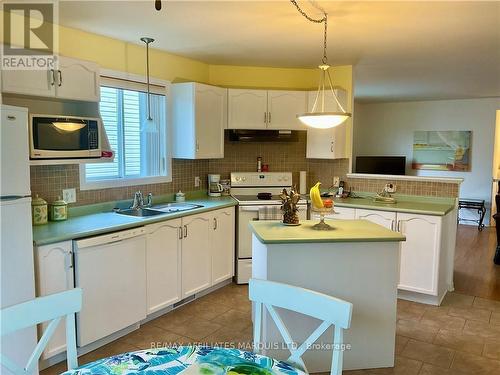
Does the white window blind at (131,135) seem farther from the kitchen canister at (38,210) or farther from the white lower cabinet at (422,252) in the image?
the white lower cabinet at (422,252)

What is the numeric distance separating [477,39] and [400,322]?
8.31 ft

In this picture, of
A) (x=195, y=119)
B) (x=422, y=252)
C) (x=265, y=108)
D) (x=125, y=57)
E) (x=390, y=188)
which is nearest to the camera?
(x=125, y=57)

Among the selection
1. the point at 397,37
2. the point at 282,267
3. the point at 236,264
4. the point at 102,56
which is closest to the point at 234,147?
the point at 236,264

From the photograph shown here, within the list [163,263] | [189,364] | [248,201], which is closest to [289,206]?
[163,263]

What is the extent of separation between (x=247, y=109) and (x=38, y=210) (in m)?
2.41

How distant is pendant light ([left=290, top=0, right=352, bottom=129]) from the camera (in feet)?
8.84

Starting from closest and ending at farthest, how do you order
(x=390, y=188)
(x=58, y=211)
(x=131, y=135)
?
(x=58, y=211)
(x=131, y=135)
(x=390, y=188)

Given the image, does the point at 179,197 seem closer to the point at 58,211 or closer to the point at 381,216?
the point at 58,211

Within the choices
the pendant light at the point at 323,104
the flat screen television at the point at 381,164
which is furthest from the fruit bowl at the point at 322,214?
the flat screen television at the point at 381,164

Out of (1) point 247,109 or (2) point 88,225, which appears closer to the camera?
(2) point 88,225

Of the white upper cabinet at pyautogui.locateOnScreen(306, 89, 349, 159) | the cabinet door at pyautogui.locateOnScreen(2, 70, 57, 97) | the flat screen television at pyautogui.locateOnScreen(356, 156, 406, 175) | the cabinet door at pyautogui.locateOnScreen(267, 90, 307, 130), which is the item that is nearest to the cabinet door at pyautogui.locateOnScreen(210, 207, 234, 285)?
the cabinet door at pyautogui.locateOnScreen(267, 90, 307, 130)

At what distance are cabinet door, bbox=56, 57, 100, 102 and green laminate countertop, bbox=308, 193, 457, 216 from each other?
8.58 ft

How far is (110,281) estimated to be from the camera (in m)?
2.95

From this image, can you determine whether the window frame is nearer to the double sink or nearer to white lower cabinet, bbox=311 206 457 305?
the double sink
